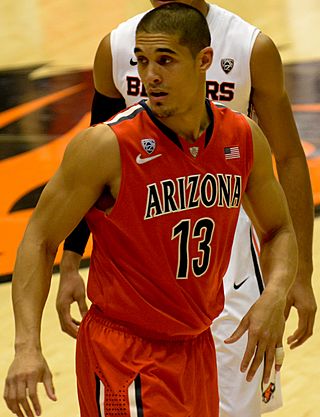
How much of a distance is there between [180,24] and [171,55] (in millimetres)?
108

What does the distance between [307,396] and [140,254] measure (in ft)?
7.47

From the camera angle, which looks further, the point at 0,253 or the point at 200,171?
the point at 0,253

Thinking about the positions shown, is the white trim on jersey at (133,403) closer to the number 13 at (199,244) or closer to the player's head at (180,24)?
the number 13 at (199,244)

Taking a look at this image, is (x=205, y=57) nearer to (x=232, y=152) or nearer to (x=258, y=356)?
(x=232, y=152)

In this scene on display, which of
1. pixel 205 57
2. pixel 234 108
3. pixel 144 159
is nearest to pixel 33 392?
pixel 144 159

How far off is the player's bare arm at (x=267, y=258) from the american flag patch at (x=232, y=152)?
0.09m

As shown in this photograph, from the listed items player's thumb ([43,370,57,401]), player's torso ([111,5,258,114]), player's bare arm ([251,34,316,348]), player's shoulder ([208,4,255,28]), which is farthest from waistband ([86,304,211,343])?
player's shoulder ([208,4,255,28])

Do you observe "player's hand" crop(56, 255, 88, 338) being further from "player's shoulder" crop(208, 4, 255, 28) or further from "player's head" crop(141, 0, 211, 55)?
"player's shoulder" crop(208, 4, 255, 28)

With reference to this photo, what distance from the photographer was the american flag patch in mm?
3435

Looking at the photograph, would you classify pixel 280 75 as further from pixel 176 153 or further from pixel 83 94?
Answer: pixel 83 94

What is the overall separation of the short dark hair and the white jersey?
0.70 m

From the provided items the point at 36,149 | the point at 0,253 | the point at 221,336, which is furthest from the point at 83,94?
the point at 221,336

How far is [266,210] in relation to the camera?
363 centimetres

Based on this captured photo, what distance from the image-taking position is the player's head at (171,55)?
10.5ft
